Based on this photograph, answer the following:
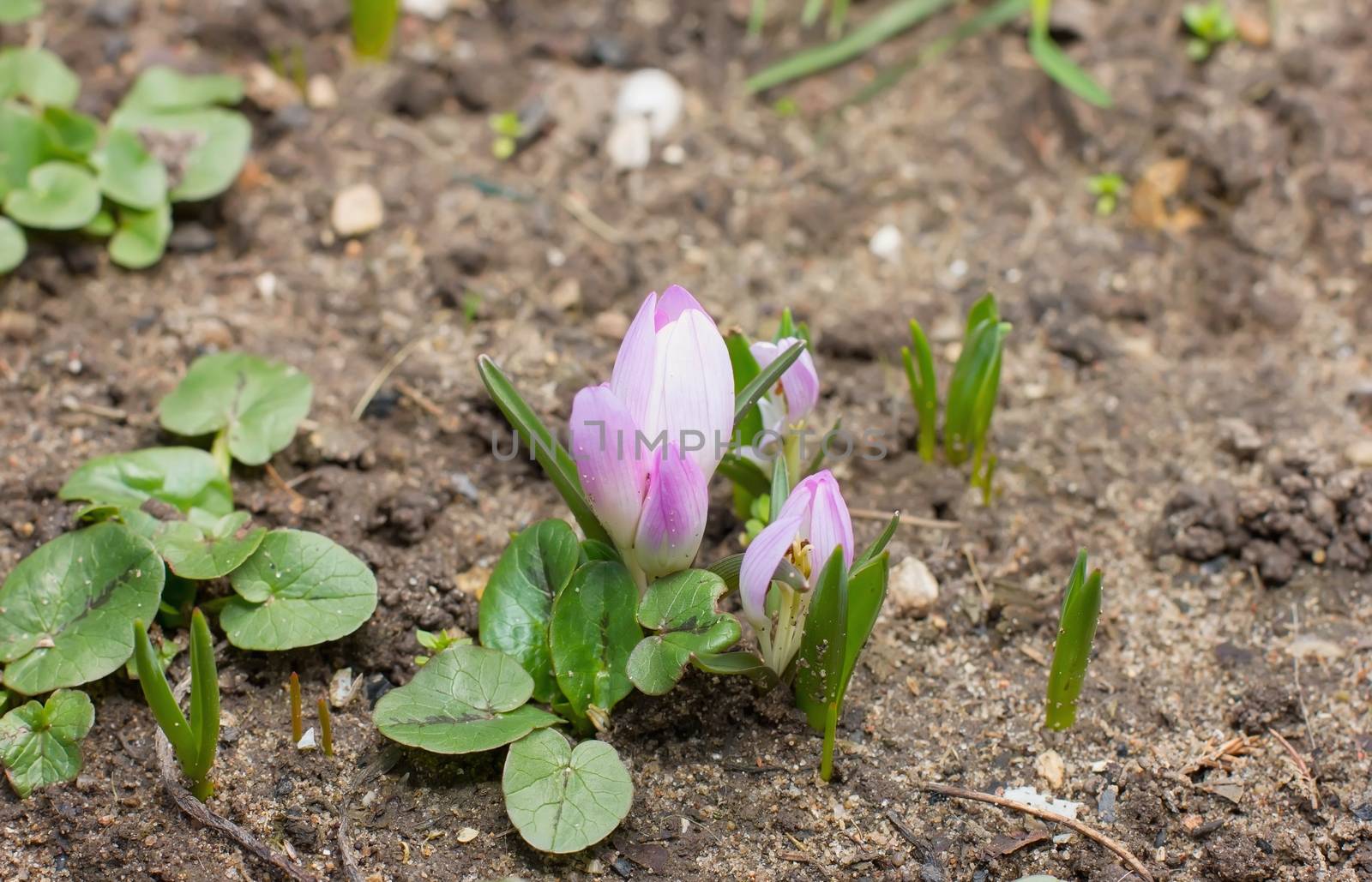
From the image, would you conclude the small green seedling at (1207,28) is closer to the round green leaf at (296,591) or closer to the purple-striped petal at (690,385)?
the purple-striped petal at (690,385)

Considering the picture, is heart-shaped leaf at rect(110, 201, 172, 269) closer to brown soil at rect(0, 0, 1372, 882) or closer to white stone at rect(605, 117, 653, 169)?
brown soil at rect(0, 0, 1372, 882)

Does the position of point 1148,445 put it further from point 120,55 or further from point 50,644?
point 120,55

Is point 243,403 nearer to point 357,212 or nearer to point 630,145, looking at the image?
point 357,212

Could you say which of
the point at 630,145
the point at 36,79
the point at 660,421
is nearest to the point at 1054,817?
the point at 660,421

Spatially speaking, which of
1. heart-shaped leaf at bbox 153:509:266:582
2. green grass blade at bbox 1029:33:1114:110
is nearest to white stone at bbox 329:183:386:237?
heart-shaped leaf at bbox 153:509:266:582

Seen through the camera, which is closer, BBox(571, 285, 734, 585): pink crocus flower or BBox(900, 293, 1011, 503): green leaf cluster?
BBox(571, 285, 734, 585): pink crocus flower

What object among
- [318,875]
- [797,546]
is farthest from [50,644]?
[797,546]
